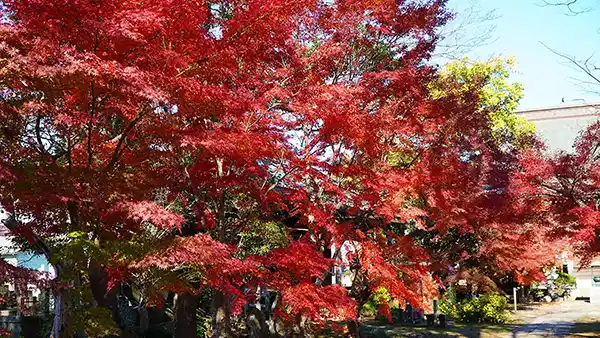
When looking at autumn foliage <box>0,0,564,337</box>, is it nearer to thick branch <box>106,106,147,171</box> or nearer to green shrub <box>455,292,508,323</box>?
thick branch <box>106,106,147,171</box>

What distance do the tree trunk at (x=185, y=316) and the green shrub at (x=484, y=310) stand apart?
1338 cm

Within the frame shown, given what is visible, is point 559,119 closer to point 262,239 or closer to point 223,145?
point 262,239

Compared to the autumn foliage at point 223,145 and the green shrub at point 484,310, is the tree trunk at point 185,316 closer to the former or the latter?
→ the autumn foliage at point 223,145

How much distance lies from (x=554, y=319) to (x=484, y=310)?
3.67 metres

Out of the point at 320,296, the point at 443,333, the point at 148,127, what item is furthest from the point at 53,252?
the point at 443,333

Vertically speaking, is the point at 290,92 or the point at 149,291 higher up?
the point at 290,92

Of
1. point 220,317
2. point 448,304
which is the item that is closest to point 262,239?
point 220,317

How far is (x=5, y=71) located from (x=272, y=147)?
5.24m

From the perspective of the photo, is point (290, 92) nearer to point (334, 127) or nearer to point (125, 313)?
point (334, 127)

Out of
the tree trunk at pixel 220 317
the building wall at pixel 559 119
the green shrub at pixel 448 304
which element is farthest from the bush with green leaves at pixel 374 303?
the building wall at pixel 559 119

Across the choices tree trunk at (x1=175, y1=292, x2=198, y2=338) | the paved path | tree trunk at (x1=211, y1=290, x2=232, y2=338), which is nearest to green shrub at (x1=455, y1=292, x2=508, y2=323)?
the paved path

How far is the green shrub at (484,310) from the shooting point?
957 inches

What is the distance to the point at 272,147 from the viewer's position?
11.7 metres

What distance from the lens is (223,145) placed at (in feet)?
33.1
